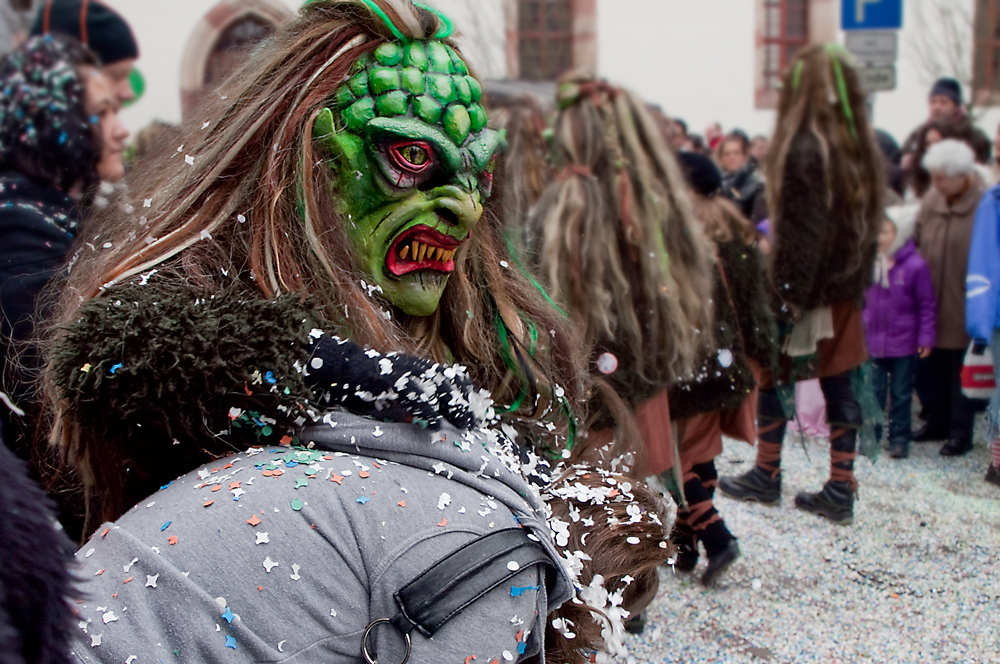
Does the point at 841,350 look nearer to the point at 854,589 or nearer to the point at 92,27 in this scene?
the point at 854,589

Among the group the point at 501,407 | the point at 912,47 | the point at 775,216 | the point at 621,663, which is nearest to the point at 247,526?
the point at 501,407

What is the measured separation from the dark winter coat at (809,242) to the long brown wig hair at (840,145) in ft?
0.05

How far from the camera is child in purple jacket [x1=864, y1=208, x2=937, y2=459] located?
5.43 m

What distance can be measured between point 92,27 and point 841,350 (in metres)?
3.83

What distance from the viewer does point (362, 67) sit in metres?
1.39

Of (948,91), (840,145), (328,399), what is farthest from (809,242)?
(948,91)

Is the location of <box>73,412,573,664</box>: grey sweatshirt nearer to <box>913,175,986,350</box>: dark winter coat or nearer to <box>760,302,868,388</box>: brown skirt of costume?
<box>760,302,868,388</box>: brown skirt of costume

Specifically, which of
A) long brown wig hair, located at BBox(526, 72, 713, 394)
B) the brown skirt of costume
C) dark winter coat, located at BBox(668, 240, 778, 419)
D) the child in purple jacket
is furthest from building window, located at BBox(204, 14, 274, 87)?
the child in purple jacket

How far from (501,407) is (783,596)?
251cm

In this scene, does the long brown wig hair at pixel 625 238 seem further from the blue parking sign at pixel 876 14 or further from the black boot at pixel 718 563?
the blue parking sign at pixel 876 14

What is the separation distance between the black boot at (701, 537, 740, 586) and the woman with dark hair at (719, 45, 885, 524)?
2.95 feet

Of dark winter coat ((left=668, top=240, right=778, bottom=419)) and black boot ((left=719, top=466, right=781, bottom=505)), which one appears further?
black boot ((left=719, top=466, right=781, bottom=505))

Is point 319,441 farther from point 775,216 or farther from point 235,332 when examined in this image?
point 775,216

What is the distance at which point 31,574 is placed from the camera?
28.6 inches
